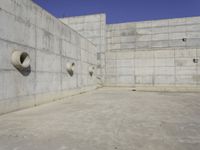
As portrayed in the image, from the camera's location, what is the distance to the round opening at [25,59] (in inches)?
176

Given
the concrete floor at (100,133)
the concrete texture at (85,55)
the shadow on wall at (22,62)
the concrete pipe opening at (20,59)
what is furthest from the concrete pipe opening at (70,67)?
the concrete floor at (100,133)

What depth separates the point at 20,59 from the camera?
443 cm

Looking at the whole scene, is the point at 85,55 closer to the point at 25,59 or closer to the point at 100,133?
the point at 25,59

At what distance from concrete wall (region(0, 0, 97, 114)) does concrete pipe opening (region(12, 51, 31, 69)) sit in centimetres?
11

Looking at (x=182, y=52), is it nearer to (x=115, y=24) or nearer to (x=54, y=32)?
(x=115, y=24)

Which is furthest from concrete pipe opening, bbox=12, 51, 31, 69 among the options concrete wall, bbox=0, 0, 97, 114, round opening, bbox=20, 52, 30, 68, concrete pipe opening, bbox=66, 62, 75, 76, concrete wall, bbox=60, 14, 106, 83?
concrete wall, bbox=60, 14, 106, 83

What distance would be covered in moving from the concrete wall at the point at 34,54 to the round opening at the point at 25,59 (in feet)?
0.67

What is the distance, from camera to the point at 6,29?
4.06 metres

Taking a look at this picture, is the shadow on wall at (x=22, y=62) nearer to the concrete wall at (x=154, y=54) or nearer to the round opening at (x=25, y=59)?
the round opening at (x=25, y=59)

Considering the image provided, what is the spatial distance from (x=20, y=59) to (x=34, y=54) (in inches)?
27.6

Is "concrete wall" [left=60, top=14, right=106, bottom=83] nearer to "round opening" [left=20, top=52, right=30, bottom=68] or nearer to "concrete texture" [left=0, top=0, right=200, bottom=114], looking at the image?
"concrete texture" [left=0, top=0, right=200, bottom=114]

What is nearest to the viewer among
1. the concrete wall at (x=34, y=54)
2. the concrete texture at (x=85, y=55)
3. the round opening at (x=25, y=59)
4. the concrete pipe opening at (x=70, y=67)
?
the concrete wall at (x=34, y=54)

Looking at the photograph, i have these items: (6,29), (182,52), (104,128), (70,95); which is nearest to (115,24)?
(182,52)

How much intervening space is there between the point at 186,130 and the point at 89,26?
1192 cm
